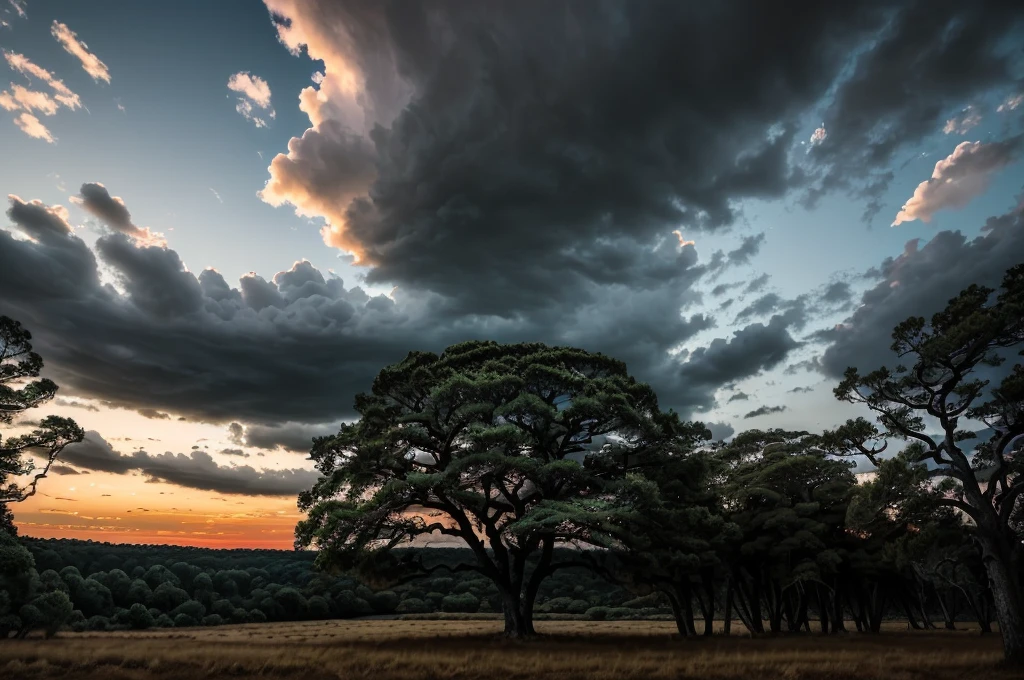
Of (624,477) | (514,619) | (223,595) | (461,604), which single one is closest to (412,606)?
(461,604)

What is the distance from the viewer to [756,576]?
38750 millimetres

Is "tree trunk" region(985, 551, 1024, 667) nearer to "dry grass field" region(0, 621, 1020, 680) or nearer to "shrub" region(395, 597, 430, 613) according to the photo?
"dry grass field" region(0, 621, 1020, 680)

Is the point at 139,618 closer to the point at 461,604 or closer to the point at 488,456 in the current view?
the point at 461,604

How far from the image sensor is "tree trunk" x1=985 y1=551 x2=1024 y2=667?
1947cm

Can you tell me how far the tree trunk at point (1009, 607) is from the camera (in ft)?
63.9

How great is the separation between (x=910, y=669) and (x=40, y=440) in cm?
3597

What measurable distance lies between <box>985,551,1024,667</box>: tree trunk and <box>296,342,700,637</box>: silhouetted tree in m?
12.5

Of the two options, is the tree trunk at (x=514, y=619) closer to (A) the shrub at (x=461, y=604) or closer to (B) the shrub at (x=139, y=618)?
(B) the shrub at (x=139, y=618)

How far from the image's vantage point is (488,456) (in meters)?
25.0

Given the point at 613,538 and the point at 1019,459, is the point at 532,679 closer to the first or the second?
the point at 613,538

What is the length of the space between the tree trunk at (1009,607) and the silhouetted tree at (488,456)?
12.5m

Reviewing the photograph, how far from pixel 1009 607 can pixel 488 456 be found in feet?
62.4

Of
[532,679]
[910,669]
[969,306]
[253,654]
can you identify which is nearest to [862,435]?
[969,306]

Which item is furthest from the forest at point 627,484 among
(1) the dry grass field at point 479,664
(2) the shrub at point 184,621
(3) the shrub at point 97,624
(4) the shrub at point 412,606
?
(4) the shrub at point 412,606
